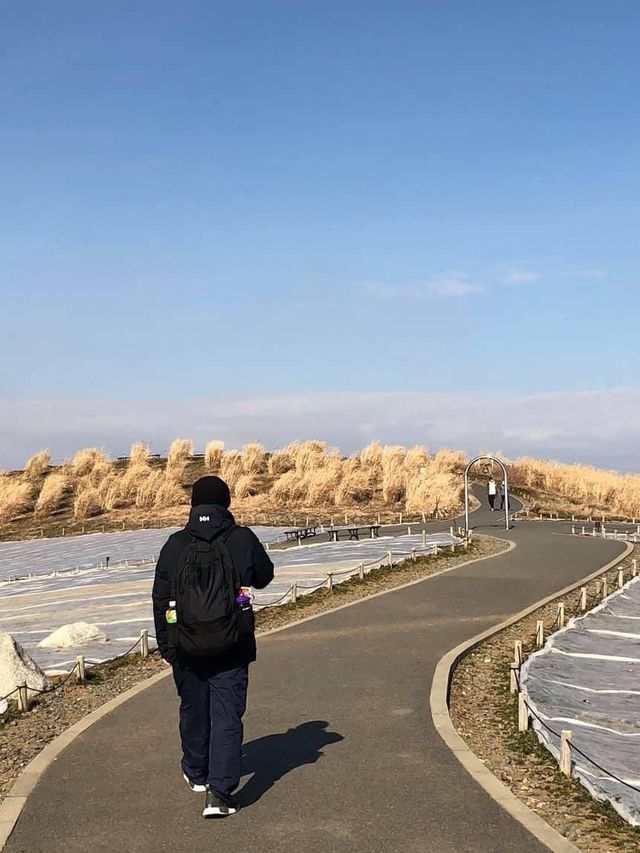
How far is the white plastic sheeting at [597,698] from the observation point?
7225 mm

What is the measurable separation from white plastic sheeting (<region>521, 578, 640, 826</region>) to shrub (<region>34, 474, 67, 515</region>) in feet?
131

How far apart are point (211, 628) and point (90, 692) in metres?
5.89

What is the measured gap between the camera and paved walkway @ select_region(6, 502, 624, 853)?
5684 mm

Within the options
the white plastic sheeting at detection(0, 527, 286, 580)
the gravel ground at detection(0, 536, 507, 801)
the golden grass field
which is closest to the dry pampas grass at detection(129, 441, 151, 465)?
the golden grass field

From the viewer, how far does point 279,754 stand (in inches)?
302

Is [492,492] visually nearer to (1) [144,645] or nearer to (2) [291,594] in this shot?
(2) [291,594]

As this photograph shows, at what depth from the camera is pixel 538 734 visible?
8.40m

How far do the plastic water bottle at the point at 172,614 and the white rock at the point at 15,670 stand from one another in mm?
5317

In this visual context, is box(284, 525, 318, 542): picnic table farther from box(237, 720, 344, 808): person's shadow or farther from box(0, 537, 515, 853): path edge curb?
box(237, 720, 344, 808): person's shadow

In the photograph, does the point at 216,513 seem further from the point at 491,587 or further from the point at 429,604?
the point at 491,587

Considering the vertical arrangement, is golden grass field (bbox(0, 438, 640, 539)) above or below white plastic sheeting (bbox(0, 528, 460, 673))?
above

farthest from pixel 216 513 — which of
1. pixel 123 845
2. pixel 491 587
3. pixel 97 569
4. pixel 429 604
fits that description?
pixel 97 569

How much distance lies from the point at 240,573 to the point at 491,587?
14.7m

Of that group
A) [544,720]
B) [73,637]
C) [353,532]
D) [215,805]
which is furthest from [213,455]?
[215,805]
